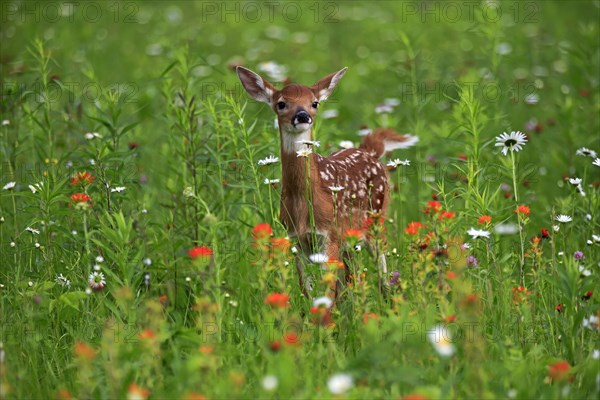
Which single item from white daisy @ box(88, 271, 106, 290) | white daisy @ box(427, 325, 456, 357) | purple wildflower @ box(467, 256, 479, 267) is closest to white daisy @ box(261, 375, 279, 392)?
white daisy @ box(427, 325, 456, 357)

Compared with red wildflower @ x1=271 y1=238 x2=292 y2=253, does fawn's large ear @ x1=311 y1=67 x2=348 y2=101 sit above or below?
above

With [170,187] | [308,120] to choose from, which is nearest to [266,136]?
[170,187]

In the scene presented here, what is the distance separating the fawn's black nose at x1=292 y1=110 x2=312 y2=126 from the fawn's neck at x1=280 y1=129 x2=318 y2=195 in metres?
0.13

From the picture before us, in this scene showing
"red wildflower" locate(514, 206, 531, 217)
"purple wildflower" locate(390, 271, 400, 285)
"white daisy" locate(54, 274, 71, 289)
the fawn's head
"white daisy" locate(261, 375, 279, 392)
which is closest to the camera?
"white daisy" locate(261, 375, 279, 392)

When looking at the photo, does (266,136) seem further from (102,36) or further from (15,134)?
(102,36)

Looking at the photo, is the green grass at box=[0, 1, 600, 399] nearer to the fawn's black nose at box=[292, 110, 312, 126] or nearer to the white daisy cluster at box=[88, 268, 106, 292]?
the white daisy cluster at box=[88, 268, 106, 292]

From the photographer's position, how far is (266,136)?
6.13 m

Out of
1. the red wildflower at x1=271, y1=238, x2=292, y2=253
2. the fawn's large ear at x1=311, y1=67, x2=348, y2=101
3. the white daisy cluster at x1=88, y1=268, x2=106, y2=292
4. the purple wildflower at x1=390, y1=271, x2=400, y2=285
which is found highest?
the fawn's large ear at x1=311, y1=67, x2=348, y2=101

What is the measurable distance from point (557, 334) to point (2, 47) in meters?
8.21

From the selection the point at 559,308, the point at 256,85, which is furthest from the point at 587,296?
the point at 256,85

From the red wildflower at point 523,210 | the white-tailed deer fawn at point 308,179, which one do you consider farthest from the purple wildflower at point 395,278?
the red wildflower at point 523,210

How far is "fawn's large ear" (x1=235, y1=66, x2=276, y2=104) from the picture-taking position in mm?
5352

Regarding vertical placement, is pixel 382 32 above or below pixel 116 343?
above

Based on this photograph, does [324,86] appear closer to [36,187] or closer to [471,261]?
[471,261]
